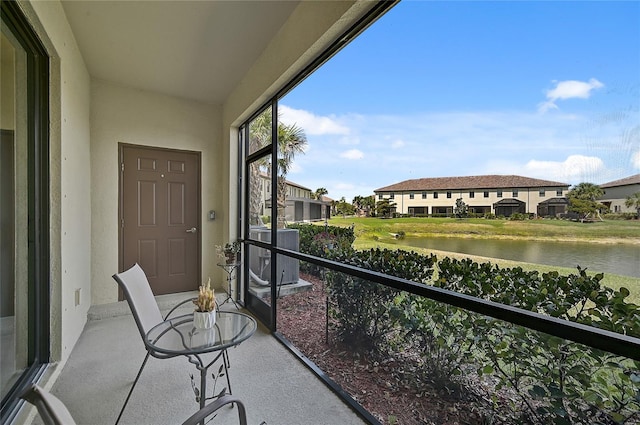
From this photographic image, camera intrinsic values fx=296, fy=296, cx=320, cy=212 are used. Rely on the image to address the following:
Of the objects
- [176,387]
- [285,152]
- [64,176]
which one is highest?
[285,152]

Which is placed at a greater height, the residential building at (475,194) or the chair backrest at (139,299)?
the residential building at (475,194)

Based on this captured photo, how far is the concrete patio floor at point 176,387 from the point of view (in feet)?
5.98

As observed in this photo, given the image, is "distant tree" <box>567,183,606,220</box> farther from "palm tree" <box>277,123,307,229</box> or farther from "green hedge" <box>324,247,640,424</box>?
"palm tree" <box>277,123,307,229</box>

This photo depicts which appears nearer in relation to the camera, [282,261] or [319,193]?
[319,193]

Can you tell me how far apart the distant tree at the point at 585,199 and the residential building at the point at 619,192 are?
16mm

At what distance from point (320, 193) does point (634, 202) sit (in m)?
1.88

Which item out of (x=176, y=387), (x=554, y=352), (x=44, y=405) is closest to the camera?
(x=44, y=405)

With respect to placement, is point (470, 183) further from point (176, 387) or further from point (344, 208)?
point (176, 387)

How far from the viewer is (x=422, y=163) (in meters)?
1.60

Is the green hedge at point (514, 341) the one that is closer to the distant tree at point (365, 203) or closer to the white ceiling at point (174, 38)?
the distant tree at point (365, 203)

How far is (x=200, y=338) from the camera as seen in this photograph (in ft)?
6.07

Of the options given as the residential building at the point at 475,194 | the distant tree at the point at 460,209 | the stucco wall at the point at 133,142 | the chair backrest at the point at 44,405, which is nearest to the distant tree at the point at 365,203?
the residential building at the point at 475,194

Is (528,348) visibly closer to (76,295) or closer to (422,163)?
(422,163)

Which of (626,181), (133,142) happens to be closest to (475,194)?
(626,181)
